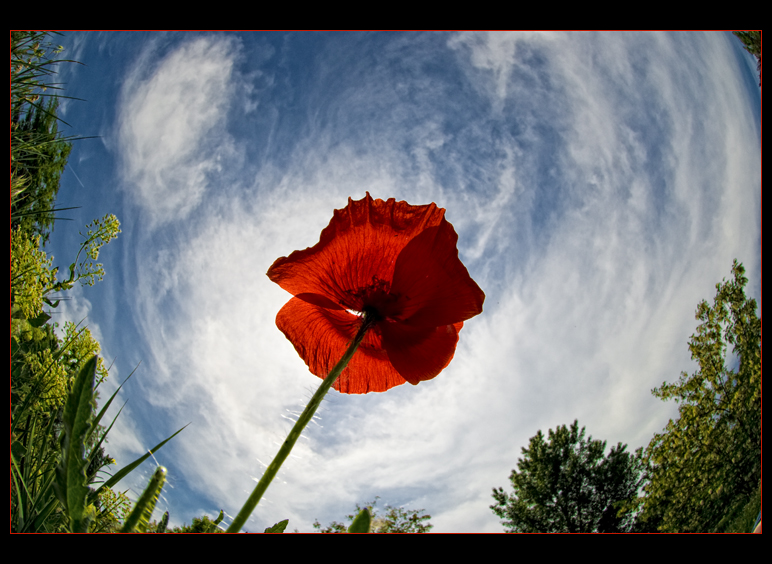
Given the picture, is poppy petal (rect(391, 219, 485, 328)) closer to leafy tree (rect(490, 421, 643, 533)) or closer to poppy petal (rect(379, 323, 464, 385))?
poppy petal (rect(379, 323, 464, 385))

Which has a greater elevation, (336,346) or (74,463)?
(336,346)

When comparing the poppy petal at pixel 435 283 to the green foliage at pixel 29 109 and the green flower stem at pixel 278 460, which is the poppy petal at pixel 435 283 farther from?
the green foliage at pixel 29 109

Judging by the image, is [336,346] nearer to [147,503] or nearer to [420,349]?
[420,349]

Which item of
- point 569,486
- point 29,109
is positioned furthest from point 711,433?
point 29,109

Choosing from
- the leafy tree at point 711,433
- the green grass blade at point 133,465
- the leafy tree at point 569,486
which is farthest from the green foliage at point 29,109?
the leafy tree at point 569,486

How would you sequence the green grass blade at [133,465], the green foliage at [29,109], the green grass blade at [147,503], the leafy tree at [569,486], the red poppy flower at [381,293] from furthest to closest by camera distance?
the leafy tree at [569,486]
the green foliage at [29,109]
the red poppy flower at [381,293]
the green grass blade at [133,465]
the green grass blade at [147,503]
